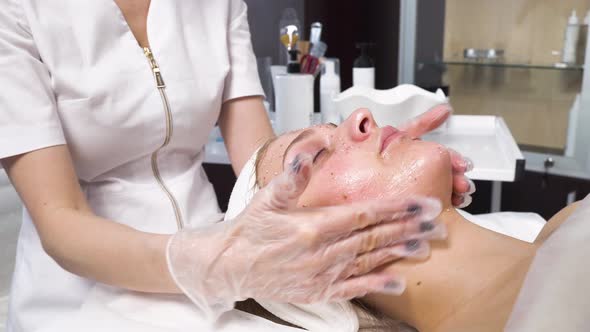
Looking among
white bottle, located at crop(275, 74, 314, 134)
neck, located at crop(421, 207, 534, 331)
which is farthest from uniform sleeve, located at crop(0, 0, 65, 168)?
white bottle, located at crop(275, 74, 314, 134)

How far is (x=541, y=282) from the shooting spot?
624mm

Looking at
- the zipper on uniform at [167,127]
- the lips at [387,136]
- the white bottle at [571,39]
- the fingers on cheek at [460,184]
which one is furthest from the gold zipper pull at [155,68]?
the white bottle at [571,39]

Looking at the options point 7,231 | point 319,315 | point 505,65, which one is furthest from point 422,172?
point 505,65

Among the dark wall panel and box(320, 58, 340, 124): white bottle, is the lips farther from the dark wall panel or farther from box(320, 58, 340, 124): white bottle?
the dark wall panel

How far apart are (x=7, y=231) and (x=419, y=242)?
53.1 inches

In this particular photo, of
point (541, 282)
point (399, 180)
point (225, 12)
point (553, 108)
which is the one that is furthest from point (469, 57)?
point (541, 282)

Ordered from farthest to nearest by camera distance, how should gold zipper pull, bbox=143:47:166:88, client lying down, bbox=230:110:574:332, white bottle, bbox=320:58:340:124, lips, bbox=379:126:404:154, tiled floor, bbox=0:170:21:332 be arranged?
white bottle, bbox=320:58:340:124 → tiled floor, bbox=0:170:21:332 → gold zipper pull, bbox=143:47:166:88 → lips, bbox=379:126:404:154 → client lying down, bbox=230:110:574:332

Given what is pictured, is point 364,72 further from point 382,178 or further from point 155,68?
point 382,178

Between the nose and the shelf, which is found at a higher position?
the nose

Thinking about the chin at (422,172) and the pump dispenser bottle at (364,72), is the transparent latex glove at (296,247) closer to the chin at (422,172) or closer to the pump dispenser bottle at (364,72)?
the chin at (422,172)

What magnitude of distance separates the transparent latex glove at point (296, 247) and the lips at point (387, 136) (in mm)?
179

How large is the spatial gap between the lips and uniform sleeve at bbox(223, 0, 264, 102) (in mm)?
402

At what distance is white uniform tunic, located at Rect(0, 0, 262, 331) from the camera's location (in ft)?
2.93

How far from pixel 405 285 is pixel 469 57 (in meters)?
2.05
